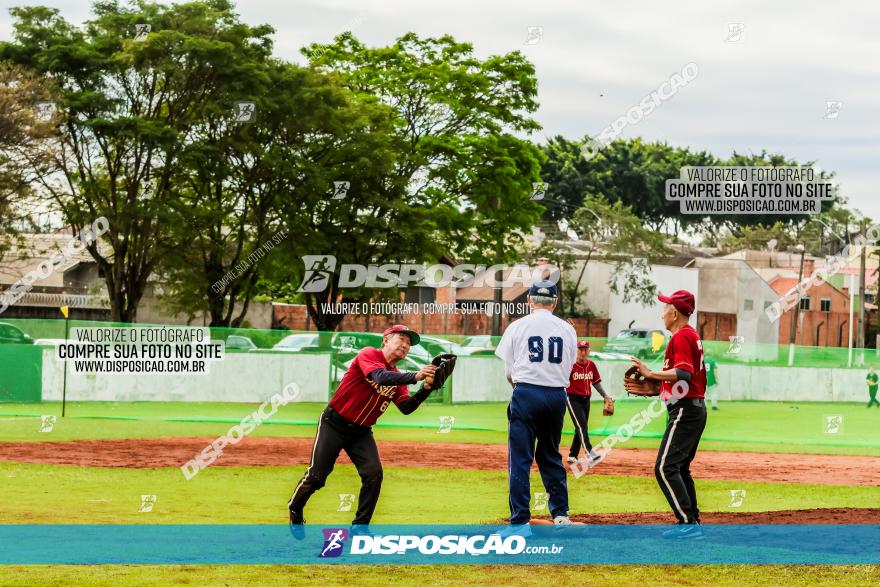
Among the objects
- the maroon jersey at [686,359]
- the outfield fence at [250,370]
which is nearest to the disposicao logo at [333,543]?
the maroon jersey at [686,359]

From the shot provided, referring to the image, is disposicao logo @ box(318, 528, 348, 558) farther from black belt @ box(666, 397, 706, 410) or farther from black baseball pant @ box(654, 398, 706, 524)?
black belt @ box(666, 397, 706, 410)

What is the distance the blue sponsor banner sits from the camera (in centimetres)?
818

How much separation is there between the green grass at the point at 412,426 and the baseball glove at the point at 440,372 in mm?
15075

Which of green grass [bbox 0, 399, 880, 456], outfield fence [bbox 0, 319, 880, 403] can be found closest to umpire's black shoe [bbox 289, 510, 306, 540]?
green grass [bbox 0, 399, 880, 456]

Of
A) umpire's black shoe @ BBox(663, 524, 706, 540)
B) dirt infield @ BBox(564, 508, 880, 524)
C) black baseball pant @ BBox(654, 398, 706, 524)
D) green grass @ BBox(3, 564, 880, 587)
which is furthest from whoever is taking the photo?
dirt infield @ BBox(564, 508, 880, 524)

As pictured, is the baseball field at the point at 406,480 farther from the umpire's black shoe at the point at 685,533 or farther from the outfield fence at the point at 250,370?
the umpire's black shoe at the point at 685,533

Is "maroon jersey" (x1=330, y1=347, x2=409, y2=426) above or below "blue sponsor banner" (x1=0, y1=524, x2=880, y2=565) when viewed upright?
above

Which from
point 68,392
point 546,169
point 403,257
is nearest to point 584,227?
point 546,169

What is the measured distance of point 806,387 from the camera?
3925 centimetres

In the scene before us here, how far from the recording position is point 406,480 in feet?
54.3

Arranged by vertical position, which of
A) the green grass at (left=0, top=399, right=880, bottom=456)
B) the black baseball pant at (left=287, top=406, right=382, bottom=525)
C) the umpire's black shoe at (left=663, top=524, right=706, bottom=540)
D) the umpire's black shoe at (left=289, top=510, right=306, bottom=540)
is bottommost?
the green grass at (left=0, top=399, right=880, bottom=456)

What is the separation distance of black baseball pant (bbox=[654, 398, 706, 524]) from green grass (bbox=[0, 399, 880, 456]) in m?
15.0

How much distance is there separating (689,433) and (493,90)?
127 feet

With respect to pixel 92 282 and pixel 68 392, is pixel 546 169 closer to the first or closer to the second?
pixel 92 282
